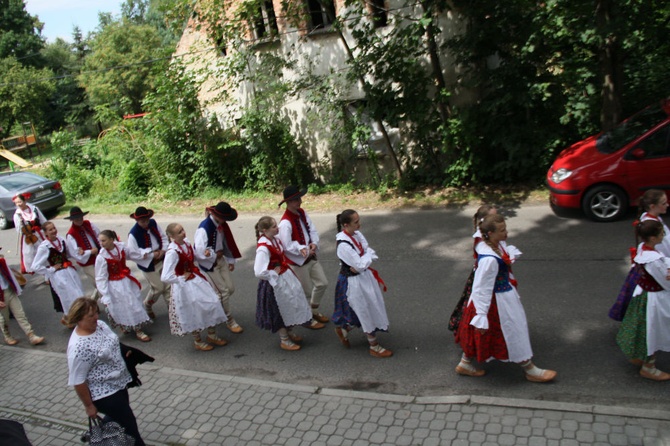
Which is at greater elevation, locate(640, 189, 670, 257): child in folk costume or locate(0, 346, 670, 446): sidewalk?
locate(640, 189, 670, 257): child in folk costume

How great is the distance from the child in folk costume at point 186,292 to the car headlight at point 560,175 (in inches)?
246

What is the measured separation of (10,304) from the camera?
25.5ft

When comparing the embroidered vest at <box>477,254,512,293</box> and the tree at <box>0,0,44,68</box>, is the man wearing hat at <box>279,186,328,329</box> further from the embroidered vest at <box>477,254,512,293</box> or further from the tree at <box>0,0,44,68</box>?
the tree at <box>0,0,44,68</box>

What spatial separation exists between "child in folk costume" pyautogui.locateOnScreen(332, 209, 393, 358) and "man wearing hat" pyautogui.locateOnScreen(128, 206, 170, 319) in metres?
2.95

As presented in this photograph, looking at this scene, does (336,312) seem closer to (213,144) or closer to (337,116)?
(337,116)

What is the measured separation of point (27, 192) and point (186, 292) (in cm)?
1363

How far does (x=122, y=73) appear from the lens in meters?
41.0

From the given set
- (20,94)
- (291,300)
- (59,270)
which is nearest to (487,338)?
(291,300)

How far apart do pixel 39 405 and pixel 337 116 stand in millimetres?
9991

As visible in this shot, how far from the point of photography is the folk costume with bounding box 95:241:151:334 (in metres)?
7.14

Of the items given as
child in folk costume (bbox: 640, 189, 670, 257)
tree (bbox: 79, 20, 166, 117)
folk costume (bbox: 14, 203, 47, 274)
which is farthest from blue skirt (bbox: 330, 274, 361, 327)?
tree (bbox: 79, 20, 166, 117)

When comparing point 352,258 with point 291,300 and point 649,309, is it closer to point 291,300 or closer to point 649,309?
point 291,300

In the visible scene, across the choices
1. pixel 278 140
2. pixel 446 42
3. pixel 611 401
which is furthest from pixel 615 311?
pixel 278 140

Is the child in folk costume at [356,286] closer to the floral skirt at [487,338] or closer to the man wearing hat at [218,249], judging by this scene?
the floral skirt at [487,338]
